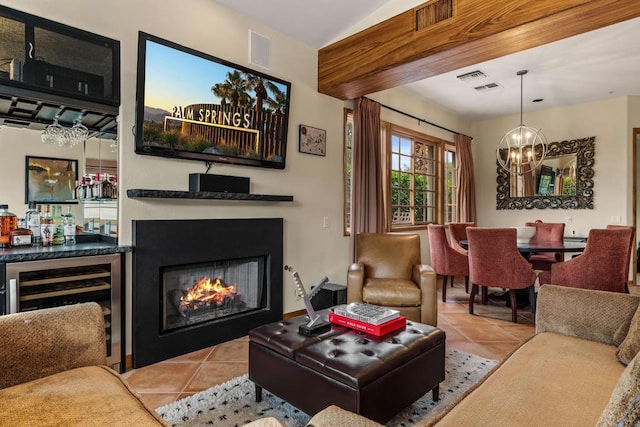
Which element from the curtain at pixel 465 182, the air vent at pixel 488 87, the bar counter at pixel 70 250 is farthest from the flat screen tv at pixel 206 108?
the curtain at pixel 465 182

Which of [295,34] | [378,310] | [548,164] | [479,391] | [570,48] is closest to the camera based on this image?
[479,391]

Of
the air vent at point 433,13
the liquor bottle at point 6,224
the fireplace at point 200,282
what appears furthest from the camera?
the air vent at point 433,13

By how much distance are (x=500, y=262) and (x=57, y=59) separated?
13.2 feet

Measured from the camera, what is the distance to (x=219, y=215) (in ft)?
10.2

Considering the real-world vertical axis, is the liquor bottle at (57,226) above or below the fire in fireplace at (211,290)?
above

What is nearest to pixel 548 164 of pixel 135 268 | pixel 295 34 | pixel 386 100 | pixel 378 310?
pixel 386 100

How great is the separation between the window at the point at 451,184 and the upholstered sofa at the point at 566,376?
4.54 metres

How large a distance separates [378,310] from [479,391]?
0.84 m

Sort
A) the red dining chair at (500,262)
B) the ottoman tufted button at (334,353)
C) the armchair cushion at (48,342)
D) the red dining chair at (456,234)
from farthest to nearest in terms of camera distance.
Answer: the red dining chair at (456,234) < the red dining chair at (500,262) < the ottoman tufted button at (334,353) < the armchair cushion at (48,342)

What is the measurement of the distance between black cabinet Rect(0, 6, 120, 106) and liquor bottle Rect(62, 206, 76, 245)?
2.74ft

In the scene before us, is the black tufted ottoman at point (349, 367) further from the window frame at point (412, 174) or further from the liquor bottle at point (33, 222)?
the window frame at point (412, 174)

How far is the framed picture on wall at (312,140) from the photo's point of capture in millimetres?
3752

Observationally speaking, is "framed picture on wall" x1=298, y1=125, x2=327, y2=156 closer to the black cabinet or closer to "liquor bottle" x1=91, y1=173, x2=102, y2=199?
the black cabinet

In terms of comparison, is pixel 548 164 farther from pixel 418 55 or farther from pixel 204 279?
pixel 204 279
